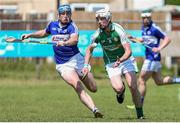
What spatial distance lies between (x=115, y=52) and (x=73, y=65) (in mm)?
882

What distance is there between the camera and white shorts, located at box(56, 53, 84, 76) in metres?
15.4

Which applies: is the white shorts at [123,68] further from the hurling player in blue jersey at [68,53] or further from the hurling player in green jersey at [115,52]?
the hurling player in blue jersey at [68,53]

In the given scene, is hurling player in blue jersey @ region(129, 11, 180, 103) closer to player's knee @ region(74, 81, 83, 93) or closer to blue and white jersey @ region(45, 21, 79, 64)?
blue and white jersey @ region(45, 21, 79, 64)

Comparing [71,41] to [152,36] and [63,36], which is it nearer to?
[63,36]

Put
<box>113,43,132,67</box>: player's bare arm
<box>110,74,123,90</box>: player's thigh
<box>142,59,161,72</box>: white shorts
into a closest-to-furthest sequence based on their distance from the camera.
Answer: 1. <box>113,43,132,67</box>: player's bare arm
2. <box>110,74,123,90</box>: player's thigh
3. <box>142,59,161,72</box>: white shorts

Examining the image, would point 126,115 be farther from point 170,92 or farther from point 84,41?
point 84,41

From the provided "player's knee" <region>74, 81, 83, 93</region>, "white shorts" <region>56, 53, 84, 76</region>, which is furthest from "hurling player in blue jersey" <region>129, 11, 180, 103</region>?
"player's knee" <region>74, 81, 83, 93</region>

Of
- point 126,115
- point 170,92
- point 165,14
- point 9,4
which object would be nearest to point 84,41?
point 170,92

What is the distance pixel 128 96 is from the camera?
2311 cm

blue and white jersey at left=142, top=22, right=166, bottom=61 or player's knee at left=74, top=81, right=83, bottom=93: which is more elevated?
blue and white jersey at left=142, top=22, right=166, bottom=61

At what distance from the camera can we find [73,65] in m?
15.4

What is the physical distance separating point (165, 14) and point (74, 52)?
21689 millimetres

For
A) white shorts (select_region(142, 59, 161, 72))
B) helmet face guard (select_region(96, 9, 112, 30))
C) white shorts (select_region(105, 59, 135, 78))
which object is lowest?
white shorts (select_region(142, 59, 161, 72))

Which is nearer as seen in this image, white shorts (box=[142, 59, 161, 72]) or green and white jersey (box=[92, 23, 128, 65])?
green and white jersey (box=[92, 23, 128, 65])
